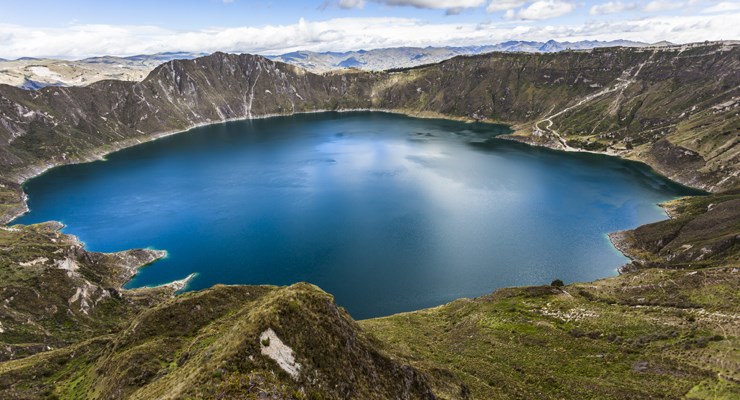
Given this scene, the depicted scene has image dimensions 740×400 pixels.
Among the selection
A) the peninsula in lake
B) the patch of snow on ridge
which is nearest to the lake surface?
the peninsula in lake

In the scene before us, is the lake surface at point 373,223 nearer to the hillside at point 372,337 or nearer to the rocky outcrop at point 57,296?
the rocky outcrop at point 57,296

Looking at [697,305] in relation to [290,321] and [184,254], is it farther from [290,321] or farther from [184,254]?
[184,254]

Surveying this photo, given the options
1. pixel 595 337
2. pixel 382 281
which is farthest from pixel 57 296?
pixel 595 337

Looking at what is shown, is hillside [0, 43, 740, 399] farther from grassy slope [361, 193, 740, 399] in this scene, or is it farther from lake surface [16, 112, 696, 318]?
lake surface [16, 112, 696, 318]

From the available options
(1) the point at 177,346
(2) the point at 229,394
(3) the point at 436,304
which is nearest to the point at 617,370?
(3) the point at 436,304

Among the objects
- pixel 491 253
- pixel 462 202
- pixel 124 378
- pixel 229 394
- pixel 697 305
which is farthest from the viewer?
pixel 462 202

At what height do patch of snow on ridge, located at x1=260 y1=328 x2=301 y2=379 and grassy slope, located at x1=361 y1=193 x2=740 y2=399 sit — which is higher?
patch of snow on ridge, located at x1=260 y1=328 x2=301 y2=379

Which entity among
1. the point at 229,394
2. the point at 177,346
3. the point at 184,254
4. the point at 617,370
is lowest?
the point at 184,254

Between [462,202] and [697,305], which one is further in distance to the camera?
[462,202]
